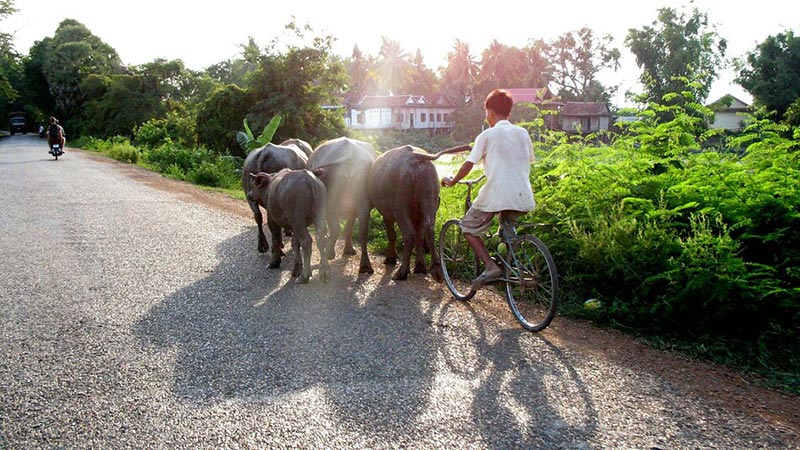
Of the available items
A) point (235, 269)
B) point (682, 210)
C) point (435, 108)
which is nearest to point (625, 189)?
point (682, 210)

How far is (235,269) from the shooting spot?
7293 millimetres

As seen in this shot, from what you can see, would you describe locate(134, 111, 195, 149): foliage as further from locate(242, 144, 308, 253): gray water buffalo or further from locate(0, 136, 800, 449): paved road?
locate(0, 136, 800, 449): paved road

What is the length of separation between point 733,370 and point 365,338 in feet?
9.09

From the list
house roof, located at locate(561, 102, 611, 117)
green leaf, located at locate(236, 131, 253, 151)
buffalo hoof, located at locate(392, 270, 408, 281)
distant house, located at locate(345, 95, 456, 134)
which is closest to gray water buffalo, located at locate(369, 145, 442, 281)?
buffalo hoof, located at locate(392, 270, 408, 281)

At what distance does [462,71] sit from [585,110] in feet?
48.1

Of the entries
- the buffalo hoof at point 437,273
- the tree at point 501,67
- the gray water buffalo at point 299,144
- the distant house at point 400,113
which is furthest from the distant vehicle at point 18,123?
the buffalo hoof at point 437,273

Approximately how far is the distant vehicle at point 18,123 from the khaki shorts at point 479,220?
69317 mm

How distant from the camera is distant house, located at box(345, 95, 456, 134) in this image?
65.8 metres

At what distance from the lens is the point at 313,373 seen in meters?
4.25

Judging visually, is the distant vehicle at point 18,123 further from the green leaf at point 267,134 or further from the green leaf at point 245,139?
the green leaf at point 267,134

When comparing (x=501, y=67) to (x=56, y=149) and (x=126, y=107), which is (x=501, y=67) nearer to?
(x=126, y=107)

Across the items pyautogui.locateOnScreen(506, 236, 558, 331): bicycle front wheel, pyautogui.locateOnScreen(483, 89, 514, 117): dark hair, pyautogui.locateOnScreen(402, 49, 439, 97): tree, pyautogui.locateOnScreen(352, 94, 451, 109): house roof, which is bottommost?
pyautogui.locateOnScreen(506, 236, 558, 331): bicycle front wheel

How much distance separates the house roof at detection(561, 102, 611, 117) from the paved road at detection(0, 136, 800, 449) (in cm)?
5344

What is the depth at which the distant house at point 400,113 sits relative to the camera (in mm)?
65825
